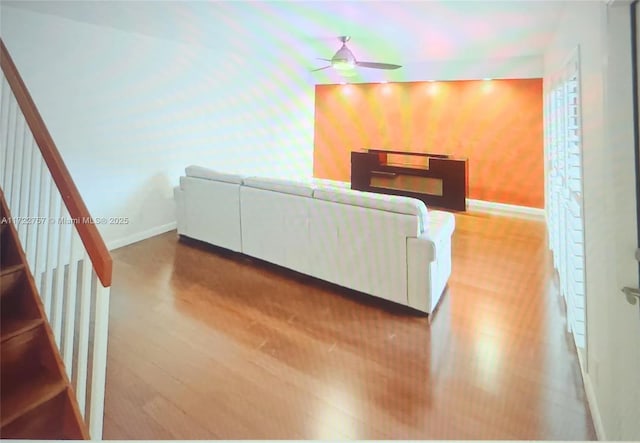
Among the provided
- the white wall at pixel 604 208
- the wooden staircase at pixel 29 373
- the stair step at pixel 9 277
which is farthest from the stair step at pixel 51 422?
the white wall at pixel 604 208

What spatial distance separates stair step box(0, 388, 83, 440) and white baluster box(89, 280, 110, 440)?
0.37 ft

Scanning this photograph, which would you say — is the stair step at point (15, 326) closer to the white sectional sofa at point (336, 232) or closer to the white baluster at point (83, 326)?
the white baluster at point (83, 326)

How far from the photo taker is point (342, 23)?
3.34 m

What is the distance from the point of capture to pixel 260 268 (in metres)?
3.31

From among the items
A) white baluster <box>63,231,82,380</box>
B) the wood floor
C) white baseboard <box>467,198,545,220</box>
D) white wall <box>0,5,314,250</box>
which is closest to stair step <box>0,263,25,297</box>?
A: white baluster <box>63,231,82,380</box>

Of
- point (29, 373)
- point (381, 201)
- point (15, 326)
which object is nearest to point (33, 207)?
point (15, 326)

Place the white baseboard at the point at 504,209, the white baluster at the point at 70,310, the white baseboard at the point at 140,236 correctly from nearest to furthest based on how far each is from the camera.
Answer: the white baluster at the point at 70,310
the white baseboard at the point at 140,236
the white baseboard at the point at 504,209

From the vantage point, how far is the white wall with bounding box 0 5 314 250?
309cm

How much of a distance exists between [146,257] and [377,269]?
231 centimetres

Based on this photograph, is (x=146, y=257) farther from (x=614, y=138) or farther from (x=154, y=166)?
(x=614, y=138)

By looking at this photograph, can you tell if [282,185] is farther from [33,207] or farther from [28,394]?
[28,394]

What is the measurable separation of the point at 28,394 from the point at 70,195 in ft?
2.52

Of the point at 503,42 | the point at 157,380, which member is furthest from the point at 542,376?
the point at 503,42

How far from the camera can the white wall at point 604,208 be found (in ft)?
4.17
